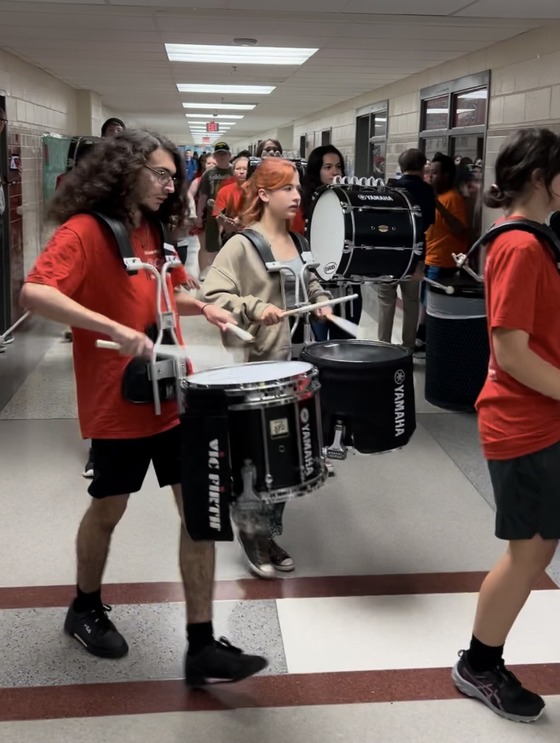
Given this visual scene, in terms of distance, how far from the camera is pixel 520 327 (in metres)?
1.86

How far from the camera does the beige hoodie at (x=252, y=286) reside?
2748 millimetres

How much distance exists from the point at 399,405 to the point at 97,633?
1.09 m

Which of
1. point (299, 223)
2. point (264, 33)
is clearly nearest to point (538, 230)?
point (299, 223)

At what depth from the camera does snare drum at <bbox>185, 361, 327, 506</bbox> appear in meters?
1.91

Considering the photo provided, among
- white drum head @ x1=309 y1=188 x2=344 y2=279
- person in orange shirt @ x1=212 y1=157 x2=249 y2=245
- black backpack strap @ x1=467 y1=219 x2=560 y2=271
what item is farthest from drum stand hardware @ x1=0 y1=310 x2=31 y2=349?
black backpack strap @ x1=467 y1=219 x2=560 y2=271

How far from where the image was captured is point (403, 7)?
4551 mm

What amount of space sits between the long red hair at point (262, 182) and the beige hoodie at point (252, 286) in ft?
0.40

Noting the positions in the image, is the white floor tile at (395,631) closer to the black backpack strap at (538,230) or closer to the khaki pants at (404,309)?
the black backpack strap at (538,230)

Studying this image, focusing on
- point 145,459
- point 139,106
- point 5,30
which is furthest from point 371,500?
point 139,106

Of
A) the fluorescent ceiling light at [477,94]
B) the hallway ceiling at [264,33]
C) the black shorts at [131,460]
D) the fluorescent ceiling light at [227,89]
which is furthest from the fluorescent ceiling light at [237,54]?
the black shorts at [131,460]

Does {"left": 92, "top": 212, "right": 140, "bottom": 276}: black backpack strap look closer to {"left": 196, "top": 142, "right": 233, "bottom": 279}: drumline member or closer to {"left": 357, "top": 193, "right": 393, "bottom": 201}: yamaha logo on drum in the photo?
{"left": 357, "top": 193, "right": 393, "bottom": 201}: yamaha logo on drum

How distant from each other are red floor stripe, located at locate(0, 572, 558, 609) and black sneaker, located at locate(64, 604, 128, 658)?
0.24 m

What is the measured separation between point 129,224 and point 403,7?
3037 millimetres

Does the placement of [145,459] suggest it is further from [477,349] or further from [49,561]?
[477,349]
